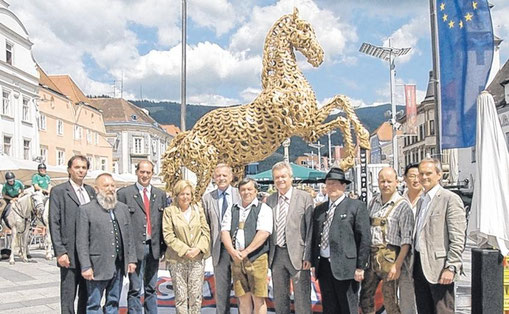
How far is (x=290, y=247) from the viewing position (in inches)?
188

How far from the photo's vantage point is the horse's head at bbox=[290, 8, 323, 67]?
7.04 m

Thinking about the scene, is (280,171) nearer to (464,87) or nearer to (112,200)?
(112,200)

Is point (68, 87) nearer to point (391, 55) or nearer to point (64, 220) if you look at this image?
point (391, 55)

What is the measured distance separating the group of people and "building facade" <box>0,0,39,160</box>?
2262 cm

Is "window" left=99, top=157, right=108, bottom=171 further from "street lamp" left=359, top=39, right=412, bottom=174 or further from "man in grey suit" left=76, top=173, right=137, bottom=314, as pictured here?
"man in grey suit" left=76, top=173, right=137, bottom=314

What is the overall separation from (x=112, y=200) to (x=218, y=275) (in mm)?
1308

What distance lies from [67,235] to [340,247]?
2.56 meters

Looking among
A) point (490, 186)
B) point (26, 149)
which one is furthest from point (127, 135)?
point (490, 186)

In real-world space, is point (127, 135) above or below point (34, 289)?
above

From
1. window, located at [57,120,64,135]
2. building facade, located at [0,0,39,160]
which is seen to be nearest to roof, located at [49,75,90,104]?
window, located at [57,120,64,135]

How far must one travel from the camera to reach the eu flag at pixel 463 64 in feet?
21.1

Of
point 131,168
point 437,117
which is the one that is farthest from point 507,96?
point 131,168

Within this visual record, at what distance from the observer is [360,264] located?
445cm

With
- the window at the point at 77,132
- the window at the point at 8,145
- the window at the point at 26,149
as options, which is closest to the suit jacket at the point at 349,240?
the window at the point at 8,145
